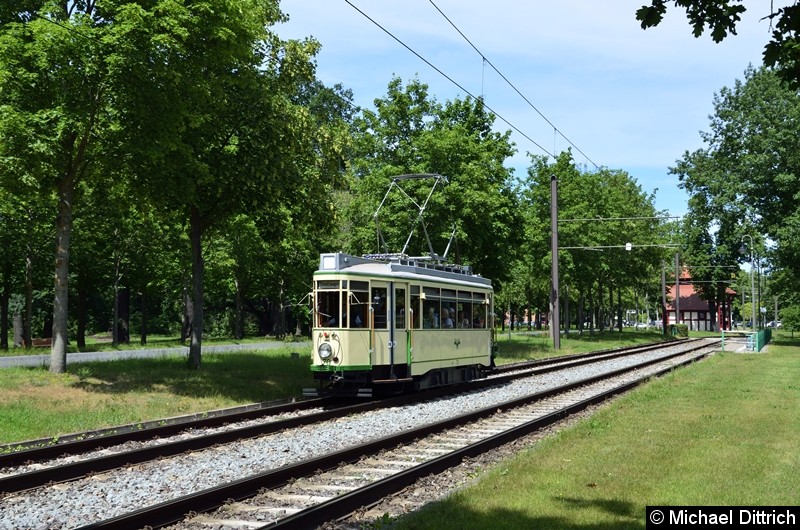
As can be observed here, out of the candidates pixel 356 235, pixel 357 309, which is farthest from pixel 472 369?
pixel 356 235

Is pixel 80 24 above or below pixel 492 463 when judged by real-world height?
above

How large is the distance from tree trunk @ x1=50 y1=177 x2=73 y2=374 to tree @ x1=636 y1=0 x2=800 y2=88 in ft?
50.4

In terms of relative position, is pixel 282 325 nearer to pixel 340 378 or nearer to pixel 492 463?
pixel 340 378

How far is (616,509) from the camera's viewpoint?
747 centimetres

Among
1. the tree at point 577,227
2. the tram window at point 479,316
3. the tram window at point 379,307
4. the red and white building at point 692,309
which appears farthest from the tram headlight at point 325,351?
the red and white building at point 692,309

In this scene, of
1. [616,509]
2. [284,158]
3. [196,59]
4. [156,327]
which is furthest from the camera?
[156,327]

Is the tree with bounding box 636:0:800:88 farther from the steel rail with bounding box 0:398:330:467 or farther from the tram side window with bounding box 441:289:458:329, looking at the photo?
the tram side window with bounding box 441:289:458:329

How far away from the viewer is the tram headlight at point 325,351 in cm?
1641

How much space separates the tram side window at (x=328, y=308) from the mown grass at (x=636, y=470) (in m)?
5.72

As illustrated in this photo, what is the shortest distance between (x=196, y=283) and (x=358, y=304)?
20.3ft

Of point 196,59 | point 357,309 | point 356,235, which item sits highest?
point 196,59

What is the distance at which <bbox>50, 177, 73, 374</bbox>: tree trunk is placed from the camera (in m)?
17.9

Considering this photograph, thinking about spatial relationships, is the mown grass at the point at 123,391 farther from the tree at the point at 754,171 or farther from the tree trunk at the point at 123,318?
the tree at the point at 754,171

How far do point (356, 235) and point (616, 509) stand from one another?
87.6 feet
